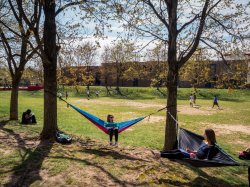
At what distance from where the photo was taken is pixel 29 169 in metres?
7.16

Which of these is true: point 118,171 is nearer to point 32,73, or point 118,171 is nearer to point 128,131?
point 128,131

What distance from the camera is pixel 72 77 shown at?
1372 cm

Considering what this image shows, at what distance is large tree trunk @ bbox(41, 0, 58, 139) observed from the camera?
10.3 meters

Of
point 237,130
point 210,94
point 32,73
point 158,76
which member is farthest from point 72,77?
point 210,94

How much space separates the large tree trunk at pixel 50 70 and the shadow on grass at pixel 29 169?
1609mm

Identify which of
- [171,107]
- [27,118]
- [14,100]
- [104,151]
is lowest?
[104,151]

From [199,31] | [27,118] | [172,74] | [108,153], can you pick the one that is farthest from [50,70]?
[27,118]

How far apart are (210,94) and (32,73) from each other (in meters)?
40.9

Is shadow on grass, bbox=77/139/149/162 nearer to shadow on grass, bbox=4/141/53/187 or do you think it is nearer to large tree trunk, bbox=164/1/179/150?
shadow on grass, bbox=4/141/53/187

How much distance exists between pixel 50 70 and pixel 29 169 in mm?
4408

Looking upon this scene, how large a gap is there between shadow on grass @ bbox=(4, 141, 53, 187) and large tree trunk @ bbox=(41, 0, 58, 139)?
1609 millimetres

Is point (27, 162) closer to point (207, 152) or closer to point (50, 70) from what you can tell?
point (50, 70)

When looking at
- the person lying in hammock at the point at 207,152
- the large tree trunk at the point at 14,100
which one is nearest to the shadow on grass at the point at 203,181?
the person lying in hammock at the point at 207,152

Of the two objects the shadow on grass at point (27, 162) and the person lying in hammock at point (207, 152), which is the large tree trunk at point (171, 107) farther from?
the shadow on grass at point (27, 162)
